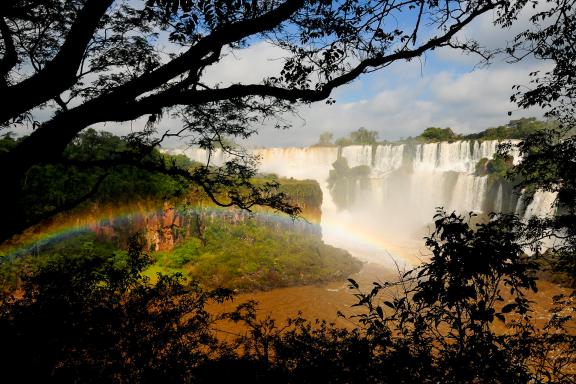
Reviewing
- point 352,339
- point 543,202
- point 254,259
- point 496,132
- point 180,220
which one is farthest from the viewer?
point 496,132

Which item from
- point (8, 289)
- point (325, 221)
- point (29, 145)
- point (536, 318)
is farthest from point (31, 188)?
point (325, 221)

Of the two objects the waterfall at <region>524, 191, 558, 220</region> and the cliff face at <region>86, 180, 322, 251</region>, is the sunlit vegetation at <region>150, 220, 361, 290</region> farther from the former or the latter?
the waterfall at <region>524, 191, 558, 220</region>

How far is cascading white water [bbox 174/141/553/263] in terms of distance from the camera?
120 feet

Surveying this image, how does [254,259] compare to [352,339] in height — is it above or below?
below

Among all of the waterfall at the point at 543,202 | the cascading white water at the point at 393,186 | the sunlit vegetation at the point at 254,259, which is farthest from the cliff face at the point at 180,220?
the waterfall at the point at 543,202

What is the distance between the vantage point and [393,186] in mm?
45875

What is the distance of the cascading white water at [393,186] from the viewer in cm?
3644

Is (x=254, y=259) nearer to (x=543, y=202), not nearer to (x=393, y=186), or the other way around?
(x=543, y=202)

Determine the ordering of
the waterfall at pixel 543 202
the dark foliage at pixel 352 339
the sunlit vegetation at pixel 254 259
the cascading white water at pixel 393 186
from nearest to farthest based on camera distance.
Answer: the dark foliage at pixel 352 339 < the sunlit vegetation at pixel 254 259 < the waterfall at pixel 543 202 < the cascading white water at pixel 393 186

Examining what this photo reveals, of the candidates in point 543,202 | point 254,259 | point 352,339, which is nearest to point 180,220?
point 254,259

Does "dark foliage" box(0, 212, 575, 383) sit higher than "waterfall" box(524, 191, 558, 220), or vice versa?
"dark foliage" box(0, 212, 575, 383)

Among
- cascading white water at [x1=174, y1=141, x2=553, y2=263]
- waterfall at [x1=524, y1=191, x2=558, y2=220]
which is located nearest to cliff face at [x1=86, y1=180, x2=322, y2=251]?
cascading white water at [x1=174, y1=141, x2=553, y2=263]

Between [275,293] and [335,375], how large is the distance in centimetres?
1700

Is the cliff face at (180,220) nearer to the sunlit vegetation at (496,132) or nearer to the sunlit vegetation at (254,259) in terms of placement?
the sunlit vegetation at (254,259)
